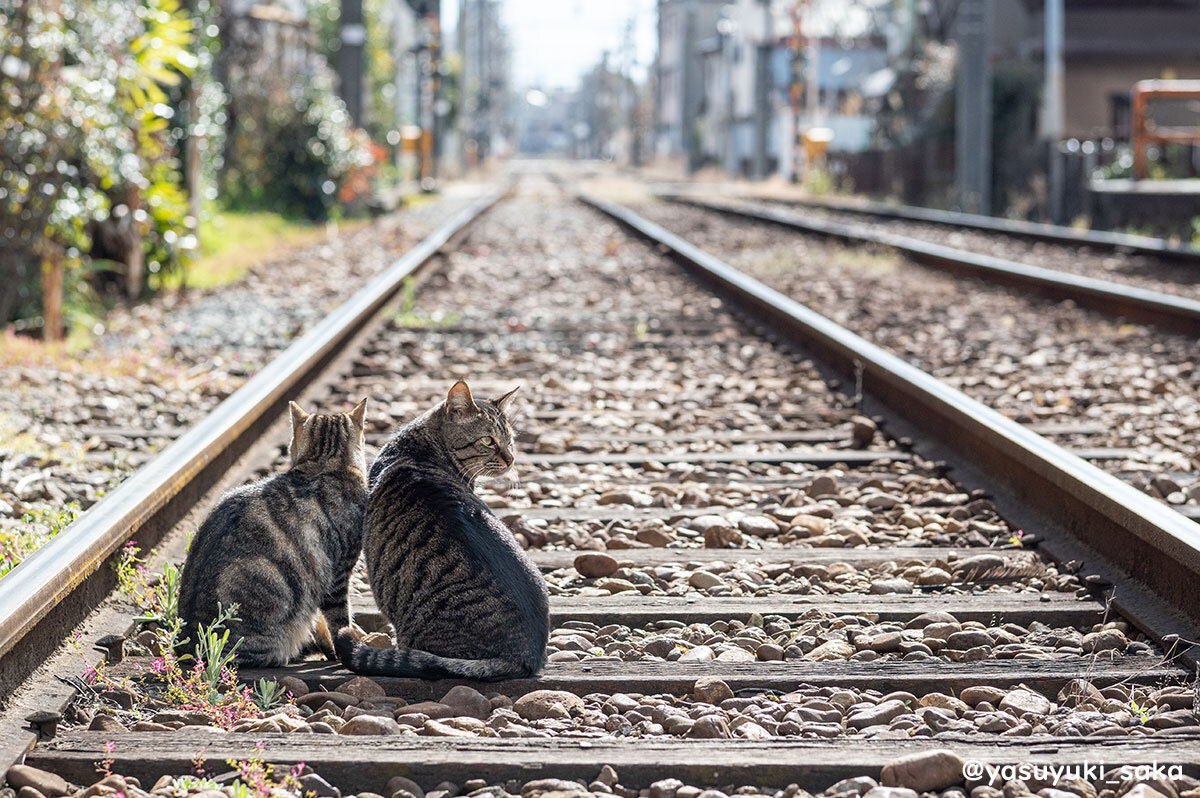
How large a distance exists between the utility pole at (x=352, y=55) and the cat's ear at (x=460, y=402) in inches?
789

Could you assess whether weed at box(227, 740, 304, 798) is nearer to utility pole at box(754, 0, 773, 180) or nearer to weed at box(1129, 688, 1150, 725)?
weed at box(1129, 688, 1150, 725)

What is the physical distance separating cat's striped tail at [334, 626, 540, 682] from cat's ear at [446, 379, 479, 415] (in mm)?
718

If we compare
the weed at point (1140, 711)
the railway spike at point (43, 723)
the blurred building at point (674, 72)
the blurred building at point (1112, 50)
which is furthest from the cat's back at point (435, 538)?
the blurred building at point (674, 72)

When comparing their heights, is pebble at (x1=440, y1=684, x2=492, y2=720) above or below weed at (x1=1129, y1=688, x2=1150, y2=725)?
below

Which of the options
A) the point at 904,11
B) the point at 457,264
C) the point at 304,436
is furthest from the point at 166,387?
the point at 904,11

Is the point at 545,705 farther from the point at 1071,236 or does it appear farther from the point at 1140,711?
the point at 1071,236

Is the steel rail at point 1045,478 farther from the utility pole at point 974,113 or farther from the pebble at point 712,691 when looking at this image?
the utility pole at point 974,113

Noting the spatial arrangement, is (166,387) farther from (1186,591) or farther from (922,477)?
(1186,591)

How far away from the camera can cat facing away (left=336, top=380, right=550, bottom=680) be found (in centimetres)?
301

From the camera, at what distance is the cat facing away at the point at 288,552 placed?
3.09 meters

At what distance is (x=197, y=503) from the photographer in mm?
4371

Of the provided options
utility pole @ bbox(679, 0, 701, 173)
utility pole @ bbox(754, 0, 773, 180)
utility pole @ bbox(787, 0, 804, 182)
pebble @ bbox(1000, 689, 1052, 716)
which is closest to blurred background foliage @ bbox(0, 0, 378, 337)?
pebble @ bbox(1000, 689, 1052, 716)

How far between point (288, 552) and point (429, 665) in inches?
17.1

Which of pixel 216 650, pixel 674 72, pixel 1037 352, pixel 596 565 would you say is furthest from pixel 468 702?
pixel 674 72
